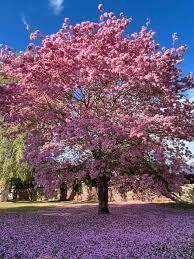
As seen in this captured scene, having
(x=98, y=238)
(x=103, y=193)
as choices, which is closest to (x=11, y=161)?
(x=103, y=193)

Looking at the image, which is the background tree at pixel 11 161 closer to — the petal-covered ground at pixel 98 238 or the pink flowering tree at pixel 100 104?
the pink flowering tree at pixel 100 104

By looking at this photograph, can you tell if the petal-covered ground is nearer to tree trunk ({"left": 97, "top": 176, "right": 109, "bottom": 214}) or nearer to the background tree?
tree trunk ({"left": 97, "top": 176, "right": 109, "bottom": 214})

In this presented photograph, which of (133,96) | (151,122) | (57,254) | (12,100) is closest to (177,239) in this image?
(57,254)

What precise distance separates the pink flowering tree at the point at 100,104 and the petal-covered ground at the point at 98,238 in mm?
2772

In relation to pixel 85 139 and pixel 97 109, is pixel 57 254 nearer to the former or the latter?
pixel 85 139

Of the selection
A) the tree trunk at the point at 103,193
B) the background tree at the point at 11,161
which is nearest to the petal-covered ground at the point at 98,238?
the tree trunk at the point at 103,193

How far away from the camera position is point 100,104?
21453 millimetres

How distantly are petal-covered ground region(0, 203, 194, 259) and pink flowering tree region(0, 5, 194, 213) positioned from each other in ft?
9.09

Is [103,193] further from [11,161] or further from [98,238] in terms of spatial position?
[11,161]

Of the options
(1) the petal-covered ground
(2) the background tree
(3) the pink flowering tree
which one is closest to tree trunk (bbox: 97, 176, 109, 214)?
(3) the pink flowering tree

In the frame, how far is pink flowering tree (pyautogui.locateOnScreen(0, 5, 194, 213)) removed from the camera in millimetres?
19516

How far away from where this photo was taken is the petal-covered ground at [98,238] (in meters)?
11.1

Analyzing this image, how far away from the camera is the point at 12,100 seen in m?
21.2

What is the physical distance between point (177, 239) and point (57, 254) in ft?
14.2
